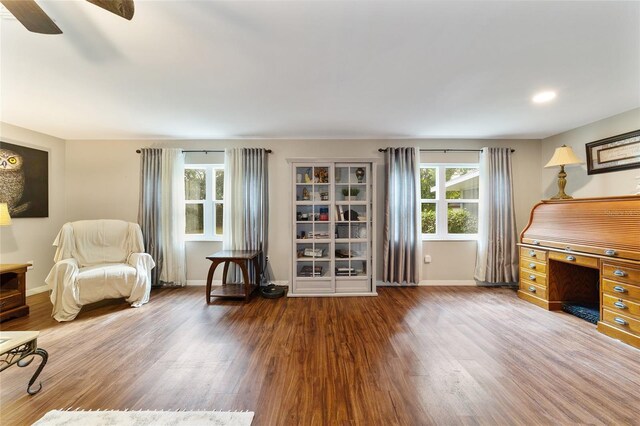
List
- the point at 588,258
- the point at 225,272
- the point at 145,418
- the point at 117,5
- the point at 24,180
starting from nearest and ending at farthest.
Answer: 1. the point at 117,5
2. the point at 145,418
3. the point at 588,258
4. the point at 24,180
5. the point at 225,272

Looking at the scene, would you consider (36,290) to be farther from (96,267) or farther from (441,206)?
(441,206)

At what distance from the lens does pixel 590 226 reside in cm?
267

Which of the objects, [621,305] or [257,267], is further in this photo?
[257,267]

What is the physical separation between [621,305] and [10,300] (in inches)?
251

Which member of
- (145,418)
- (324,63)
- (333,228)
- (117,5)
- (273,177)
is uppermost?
(324,63)

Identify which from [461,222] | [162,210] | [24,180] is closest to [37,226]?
[24,180]

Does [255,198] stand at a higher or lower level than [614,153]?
lower

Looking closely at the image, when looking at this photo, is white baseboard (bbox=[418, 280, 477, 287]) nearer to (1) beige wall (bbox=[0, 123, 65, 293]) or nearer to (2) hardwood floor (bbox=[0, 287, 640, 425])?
(2) hardwood floor (bbox=[0, 287, 640, 425])

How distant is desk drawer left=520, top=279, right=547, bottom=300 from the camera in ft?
10.2

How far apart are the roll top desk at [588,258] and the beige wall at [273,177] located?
0.89 metres

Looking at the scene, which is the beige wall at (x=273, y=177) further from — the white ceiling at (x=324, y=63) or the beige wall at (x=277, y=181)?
the white ceiling at (x=324, y=63)

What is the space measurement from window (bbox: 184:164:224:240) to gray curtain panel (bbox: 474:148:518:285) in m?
4.34

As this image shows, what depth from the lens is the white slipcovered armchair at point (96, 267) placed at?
2.77 m

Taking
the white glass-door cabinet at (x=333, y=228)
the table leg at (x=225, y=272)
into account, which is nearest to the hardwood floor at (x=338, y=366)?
the white glass-door cabinet at (x=333, y=228)
